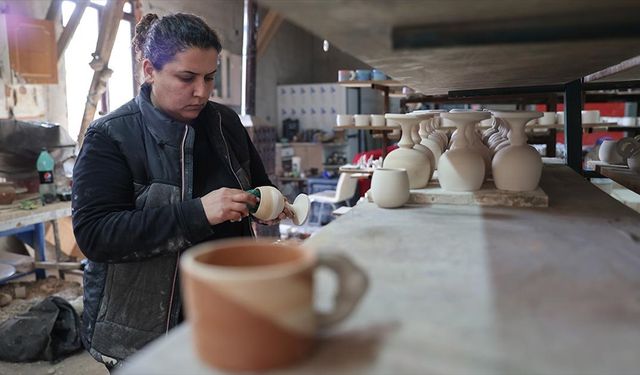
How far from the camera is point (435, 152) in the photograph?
1.96m

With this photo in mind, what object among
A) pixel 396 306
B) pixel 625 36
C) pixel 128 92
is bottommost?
pixel 396 306

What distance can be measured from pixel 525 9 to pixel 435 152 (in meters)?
1.13

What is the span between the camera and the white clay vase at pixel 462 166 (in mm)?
1449

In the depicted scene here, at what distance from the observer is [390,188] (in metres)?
1.34

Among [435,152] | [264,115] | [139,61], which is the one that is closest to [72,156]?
[139,61]

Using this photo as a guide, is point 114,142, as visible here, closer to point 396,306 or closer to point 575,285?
point 396,306

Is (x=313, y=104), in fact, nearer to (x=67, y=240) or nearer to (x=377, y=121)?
(x=377, y=121)

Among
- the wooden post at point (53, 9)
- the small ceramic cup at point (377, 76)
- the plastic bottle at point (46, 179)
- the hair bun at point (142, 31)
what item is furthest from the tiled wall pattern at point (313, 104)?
the hair bun at point (142, 31)

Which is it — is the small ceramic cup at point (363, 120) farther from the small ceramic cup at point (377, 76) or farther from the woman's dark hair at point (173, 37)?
the woman's dark hair at point (173, 37)

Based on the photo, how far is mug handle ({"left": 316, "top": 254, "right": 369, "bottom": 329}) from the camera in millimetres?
558

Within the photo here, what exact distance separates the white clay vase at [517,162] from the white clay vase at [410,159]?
206 millimetres

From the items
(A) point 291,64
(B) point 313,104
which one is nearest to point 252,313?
(B) point 313,104

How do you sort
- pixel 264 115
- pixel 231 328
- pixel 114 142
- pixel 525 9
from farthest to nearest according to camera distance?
pixel 264 115, pixel 114 142, pixel 525 9, pixel 231 328

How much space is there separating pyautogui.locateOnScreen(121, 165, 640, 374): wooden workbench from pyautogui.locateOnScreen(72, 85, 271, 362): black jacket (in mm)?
506
